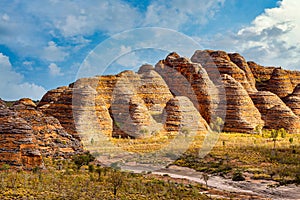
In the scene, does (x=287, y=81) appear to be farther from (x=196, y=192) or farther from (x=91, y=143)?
(x=196, y=192)

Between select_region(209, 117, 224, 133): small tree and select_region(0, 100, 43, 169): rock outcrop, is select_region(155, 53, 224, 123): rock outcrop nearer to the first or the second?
select_region(209, 117, 224, 133): small tree

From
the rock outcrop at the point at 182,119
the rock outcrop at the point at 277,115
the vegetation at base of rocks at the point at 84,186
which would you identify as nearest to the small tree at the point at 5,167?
the vegetation at base of rocks at the point at 84,186

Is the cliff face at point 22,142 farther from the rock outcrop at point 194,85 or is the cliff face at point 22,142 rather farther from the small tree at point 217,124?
the rock outcrop at point 194,85

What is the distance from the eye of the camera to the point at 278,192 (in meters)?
25.3

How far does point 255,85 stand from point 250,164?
4953cm

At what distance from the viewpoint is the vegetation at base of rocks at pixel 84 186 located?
20.5 metres

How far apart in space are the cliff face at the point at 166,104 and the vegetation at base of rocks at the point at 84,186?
750 centimetres

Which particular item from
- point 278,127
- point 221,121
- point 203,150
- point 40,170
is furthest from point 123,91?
point 40,170

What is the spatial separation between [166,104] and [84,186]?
116 feet

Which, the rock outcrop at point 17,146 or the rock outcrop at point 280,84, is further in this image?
the rock outcrop at point 280,84

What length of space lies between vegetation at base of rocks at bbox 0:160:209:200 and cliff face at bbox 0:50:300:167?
7500 mm

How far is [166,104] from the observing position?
5766 cm

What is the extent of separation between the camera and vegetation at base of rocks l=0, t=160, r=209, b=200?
2050 centimetres

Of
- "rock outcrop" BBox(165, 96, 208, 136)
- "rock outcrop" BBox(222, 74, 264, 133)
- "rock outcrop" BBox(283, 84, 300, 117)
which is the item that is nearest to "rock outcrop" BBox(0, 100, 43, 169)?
"rock outcrop" BBox(165, 96, 208, 136)
